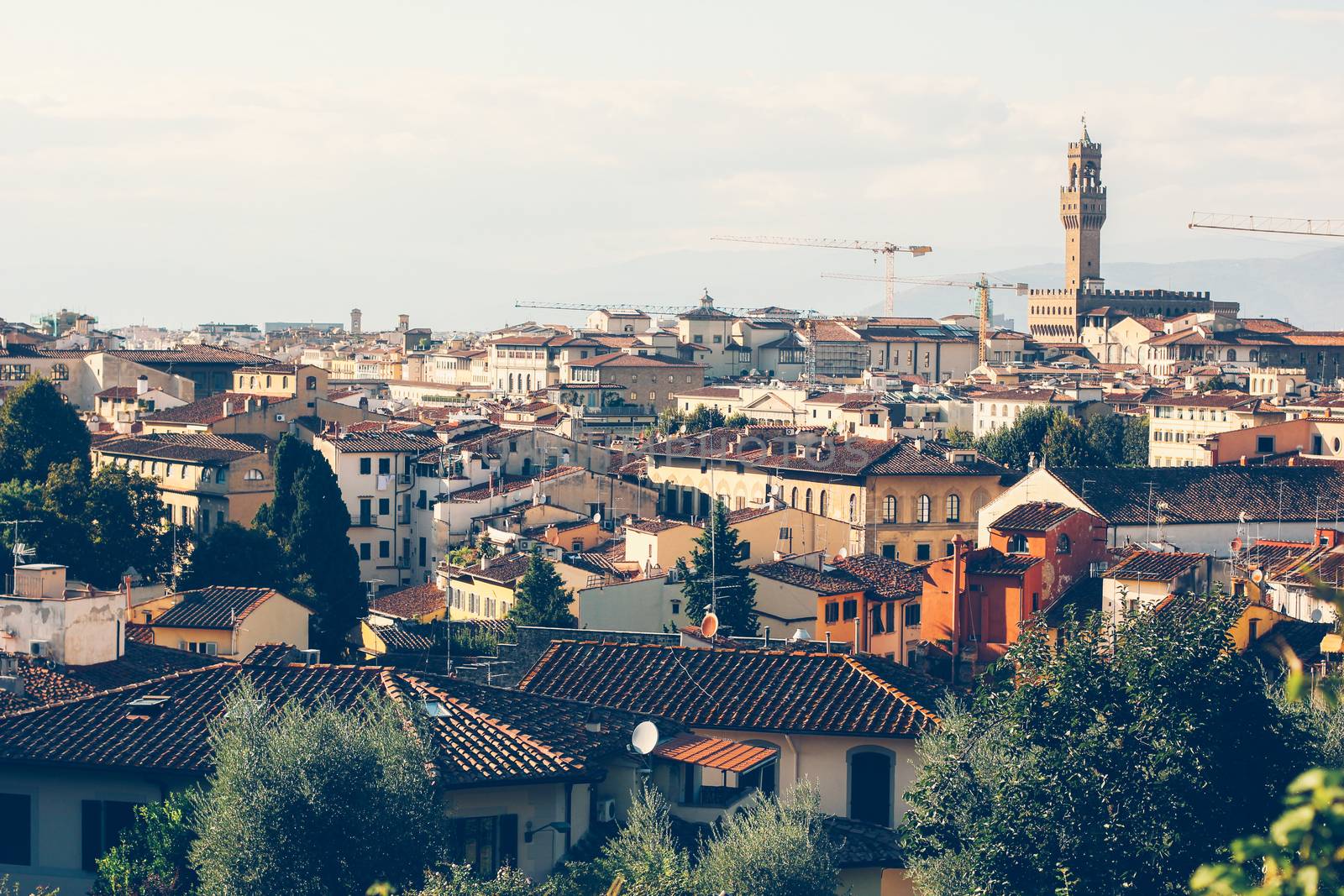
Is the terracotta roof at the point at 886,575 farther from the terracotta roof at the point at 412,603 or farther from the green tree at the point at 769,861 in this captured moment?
the green tree at the point at 769,861

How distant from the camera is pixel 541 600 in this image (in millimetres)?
36406

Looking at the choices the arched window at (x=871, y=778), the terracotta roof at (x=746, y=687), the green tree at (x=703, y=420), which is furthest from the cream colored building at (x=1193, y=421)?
the arched window at (x=871, y=778)

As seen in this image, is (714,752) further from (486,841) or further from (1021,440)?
(1021,440)

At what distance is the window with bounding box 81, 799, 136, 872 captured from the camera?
16.9 meters

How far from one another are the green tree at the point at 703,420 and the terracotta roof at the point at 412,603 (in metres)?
31.9

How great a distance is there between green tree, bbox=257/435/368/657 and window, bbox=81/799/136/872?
24.7 m

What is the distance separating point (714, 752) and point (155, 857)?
5528mm

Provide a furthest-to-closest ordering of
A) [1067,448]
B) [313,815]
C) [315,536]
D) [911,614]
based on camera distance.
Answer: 1. [1067,448]
2. [315,536]
3. [911,614]
4. [313,815]

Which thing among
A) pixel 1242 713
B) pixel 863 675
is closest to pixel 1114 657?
pixel 1242 713

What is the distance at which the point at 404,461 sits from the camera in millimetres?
56094

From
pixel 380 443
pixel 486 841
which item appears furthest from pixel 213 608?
pixel 380 443

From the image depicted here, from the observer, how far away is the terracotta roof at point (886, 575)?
39156 millimetres

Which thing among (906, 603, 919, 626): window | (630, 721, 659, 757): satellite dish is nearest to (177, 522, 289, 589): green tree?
(906, 603, 919, 626): window

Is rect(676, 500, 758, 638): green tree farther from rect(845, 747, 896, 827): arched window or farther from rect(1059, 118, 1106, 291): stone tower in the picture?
rect(1059, 118, 1106, 291): stone tower
